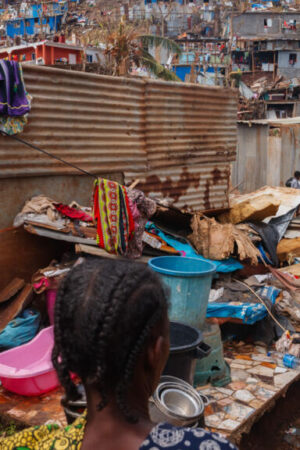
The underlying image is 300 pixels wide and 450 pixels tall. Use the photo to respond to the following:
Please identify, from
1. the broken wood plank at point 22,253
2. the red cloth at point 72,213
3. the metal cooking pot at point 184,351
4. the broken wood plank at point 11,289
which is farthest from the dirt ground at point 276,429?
the red cloth at point 72,213

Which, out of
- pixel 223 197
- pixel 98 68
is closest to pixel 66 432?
pixel 98 68

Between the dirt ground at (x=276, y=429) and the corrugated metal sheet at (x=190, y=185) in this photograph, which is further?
the corrugated metal sheet at (x=190, y=185)

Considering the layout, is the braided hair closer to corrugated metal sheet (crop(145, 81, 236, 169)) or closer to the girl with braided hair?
the girl with braided hair

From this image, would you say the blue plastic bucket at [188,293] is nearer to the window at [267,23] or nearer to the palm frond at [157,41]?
the palm frond at [157,41]

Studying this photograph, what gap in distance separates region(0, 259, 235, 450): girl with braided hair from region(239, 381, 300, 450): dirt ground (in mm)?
3053

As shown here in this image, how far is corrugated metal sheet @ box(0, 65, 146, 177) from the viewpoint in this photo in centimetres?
564

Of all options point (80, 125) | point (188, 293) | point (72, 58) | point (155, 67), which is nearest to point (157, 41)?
point (155, 67)

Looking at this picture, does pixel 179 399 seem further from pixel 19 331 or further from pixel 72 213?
pixel 72 213

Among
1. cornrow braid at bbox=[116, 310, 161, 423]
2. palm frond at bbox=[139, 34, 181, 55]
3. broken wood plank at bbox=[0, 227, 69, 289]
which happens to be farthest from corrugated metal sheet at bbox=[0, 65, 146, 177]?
palm frond at bbox=[139, 34, 181, 55]

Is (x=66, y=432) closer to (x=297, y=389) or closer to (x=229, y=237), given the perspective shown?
(x=297, y=389)

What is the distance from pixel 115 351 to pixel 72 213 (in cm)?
464

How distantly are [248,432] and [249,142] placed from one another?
40.1 feet

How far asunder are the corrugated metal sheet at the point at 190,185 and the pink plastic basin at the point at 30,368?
9.68 feet

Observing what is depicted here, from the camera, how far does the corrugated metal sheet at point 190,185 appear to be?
745cm
